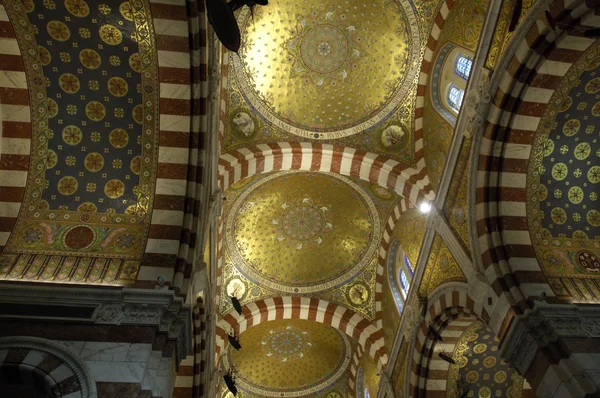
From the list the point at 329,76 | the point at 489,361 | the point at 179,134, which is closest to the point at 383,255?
the point at 489,361

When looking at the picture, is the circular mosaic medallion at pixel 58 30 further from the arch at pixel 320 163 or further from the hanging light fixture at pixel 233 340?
the hanging light fixture at pixel 233 340

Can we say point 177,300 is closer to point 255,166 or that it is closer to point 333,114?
point 255,166

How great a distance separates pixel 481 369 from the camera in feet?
31.2

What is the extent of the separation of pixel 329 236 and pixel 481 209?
5.95 meters

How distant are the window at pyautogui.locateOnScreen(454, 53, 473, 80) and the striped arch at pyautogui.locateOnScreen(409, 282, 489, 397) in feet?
12.6

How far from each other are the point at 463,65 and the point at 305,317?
310 inches

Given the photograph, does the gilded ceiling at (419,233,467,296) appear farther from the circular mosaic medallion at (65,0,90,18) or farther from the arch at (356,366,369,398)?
the circular mosaic medallion at (65,0,90,18)

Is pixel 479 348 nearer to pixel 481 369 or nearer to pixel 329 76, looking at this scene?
pixel 481 369

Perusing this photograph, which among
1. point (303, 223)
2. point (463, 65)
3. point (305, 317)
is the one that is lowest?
point (305, 317)

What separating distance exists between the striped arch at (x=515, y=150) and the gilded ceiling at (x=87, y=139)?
523 cm

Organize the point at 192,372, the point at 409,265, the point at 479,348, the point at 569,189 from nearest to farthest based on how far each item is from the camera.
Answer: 1. the point at 569,189
2. the point at 192,372
3. the point at 479,348
4. the point at 409,265

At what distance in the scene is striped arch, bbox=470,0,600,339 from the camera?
20.6ft

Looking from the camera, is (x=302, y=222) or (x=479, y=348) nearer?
(x=479, y=348)

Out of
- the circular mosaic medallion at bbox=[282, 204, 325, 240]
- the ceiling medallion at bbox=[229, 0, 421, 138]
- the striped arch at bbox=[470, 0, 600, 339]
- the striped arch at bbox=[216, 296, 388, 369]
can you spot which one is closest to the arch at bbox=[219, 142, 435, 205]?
the ceiling medallion at bbox=[229, 0, 421, 138]
